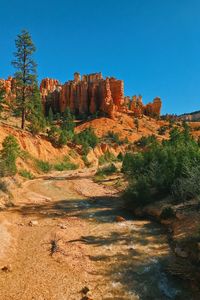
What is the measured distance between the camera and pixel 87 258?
8.59 m

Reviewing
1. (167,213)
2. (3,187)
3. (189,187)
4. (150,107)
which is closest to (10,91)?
(150,107)

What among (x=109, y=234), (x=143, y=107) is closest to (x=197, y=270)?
(x=109, y=234)

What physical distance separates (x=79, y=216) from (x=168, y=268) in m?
6.56

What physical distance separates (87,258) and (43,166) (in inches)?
1027

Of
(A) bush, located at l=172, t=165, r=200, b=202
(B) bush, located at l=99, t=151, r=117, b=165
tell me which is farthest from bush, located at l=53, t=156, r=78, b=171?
(A) bush, located at l=172, t=165, r=200, b=202

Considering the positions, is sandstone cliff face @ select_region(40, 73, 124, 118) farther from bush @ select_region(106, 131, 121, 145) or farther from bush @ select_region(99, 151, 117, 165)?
bush @ select_region(99, 151, 117, 165)

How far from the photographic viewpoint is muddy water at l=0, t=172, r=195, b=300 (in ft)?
22.2

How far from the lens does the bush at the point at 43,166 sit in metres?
33.3

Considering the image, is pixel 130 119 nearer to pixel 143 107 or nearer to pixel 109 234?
pixel 143 107

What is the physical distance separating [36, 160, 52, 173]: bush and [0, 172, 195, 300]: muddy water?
735 inches

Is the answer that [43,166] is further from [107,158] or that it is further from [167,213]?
[167,213]

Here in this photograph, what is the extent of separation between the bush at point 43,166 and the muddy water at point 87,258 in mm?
18671

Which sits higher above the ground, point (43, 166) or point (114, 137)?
point (114, 137)

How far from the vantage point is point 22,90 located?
36594 millimetres
